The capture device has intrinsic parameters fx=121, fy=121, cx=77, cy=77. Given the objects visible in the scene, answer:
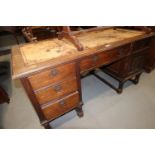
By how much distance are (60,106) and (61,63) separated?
0.53m

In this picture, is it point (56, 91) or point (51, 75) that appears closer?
point (51, 75)

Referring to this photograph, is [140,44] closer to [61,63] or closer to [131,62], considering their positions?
[131,62]

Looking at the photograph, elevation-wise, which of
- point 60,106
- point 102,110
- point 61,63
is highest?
point 61,63

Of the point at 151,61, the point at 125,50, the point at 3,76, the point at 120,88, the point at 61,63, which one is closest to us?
the point at 61,63

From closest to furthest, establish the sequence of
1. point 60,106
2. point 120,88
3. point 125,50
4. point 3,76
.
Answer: point 60,106 < point 125,50 < point 120,88 < point 3,76

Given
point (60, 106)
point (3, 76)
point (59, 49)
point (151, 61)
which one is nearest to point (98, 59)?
point (59, 49)

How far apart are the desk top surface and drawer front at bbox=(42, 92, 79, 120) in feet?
1.53

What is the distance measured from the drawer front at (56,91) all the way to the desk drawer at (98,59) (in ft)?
0.58

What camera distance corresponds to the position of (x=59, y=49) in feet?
3.75

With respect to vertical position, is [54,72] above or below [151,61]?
above

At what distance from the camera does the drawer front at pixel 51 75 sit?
95 centimetres

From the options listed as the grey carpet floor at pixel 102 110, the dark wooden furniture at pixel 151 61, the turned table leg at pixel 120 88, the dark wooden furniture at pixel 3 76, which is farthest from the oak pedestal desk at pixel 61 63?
the dark wooden furniture at pixel 3 76

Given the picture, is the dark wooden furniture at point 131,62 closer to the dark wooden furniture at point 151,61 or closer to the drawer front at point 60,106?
the dark wooden furniture at point 151,61
